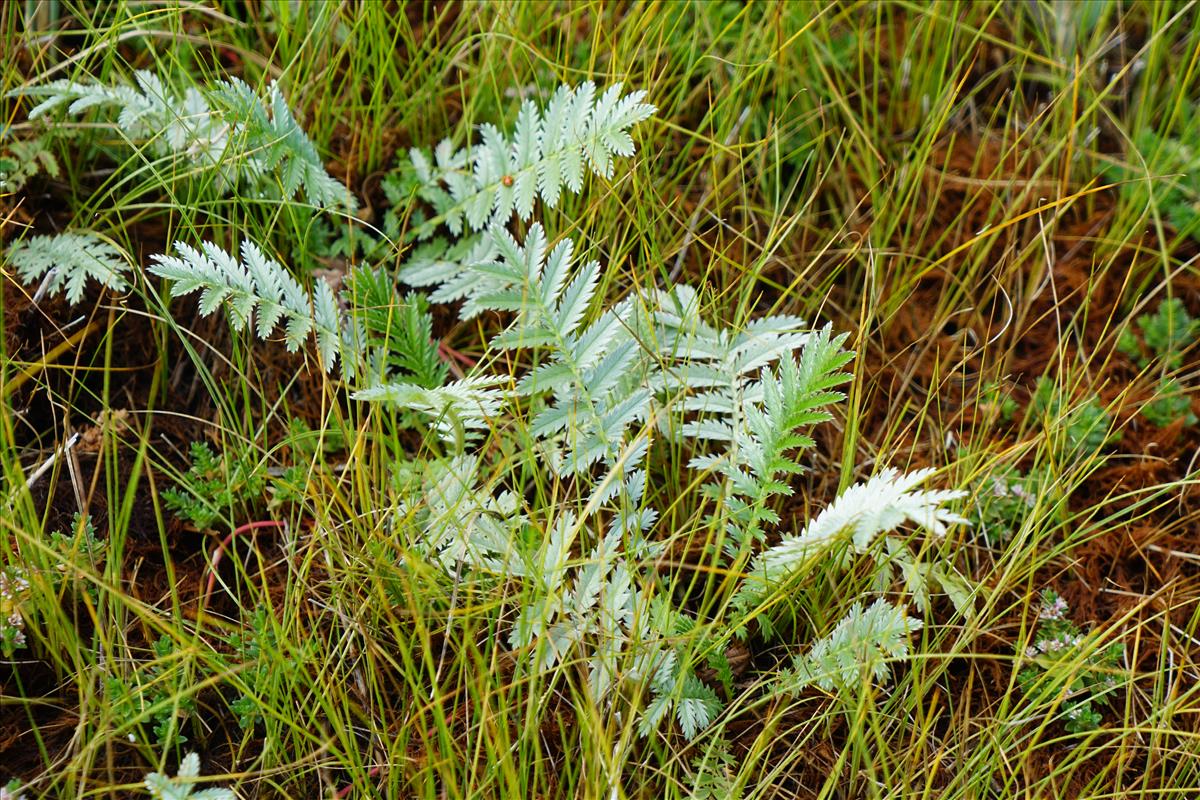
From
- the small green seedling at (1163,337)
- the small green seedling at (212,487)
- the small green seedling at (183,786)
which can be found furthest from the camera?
the small green seedling at (1163,337)

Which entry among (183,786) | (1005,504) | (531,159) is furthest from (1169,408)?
(183,786)

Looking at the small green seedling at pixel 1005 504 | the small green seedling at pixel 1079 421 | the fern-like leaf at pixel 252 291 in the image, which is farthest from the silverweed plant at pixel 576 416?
the small green seedling at pixel 1079 421

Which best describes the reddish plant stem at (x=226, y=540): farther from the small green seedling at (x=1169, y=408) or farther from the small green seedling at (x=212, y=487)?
the small green seedling at (x=1169, y=408)

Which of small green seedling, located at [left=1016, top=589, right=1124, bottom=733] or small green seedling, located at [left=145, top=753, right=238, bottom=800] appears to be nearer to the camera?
small green seedling, located at [left=145, top=753, right=238, bottom=800]

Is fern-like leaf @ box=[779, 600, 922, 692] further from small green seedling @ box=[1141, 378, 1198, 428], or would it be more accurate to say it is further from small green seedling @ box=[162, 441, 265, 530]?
small green seedling @ box=[162, 441, 265, 530]

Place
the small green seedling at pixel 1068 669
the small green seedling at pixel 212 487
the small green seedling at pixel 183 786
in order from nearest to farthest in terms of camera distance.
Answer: the small green seedling at pixel 183 786 < the small green seedling at pixel 1068 669 < the small green seedling at pixel 212 487

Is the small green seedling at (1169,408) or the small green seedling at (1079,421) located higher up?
the small green seedling at (1079,421)

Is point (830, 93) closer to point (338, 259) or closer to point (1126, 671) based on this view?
point (338, 259)

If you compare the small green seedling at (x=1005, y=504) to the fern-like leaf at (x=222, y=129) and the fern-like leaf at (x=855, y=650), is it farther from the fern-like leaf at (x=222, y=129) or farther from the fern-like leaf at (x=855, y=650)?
the fern-like leaf at (x=222, y=129)

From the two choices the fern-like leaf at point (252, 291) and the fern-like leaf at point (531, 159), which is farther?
the fern-like leaf at point (531, 159)

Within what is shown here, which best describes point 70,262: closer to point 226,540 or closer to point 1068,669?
point 226,540

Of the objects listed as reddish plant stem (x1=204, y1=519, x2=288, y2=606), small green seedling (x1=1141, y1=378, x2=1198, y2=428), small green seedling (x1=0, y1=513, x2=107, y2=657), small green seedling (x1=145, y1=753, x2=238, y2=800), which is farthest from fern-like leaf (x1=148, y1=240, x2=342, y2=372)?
small green seedling (x1=1141, y1=378, x2=1198, y2=428)

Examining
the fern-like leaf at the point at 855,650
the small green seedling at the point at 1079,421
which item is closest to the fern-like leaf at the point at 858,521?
the fern-like leaf at the point at 855,650

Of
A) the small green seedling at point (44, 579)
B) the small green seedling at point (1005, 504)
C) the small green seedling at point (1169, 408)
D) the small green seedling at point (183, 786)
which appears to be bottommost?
the small green seedling at point (1169, 408)
